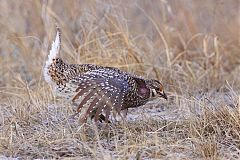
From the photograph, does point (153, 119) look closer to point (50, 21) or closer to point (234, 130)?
point (234, 130)

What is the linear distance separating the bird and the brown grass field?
5.7 inches

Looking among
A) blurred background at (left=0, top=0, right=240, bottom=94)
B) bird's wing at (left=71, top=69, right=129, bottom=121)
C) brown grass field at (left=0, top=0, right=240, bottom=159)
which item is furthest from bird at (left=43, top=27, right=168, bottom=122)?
blurred background at (left=0, top=0, right=240, bottom=94)

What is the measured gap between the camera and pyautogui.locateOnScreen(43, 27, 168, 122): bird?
453 centimetres

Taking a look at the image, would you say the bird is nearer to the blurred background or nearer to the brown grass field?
the brown grass field

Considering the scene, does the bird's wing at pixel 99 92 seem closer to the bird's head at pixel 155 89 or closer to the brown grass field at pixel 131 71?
the brown grass field at pixel 131 71

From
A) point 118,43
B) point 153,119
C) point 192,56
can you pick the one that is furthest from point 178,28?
point 153,119

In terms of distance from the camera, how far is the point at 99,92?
15.0ft

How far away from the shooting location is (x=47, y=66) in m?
5.09

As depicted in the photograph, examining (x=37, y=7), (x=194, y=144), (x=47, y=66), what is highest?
(x=37, y=7)

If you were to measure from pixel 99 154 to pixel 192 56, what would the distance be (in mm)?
3544

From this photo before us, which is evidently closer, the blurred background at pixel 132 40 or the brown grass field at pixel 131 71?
the brown grass field at pixel 131 71

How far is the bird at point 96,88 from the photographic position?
14.9ft

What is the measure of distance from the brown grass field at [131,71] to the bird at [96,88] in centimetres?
15

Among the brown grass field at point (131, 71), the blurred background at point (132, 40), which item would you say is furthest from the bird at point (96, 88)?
the blurred background at point (132, 40)
